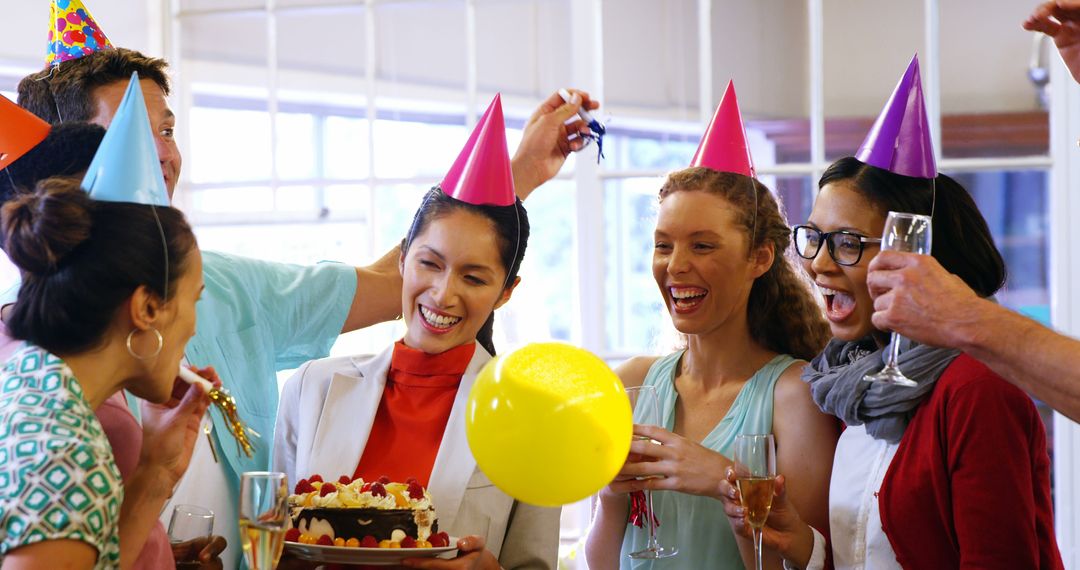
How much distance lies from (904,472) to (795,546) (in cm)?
24

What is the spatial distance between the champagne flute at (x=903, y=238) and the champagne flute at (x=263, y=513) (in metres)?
0.88

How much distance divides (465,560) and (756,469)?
0.50m

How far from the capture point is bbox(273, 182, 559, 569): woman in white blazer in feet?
6.88

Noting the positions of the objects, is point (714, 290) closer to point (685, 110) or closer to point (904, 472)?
point (904, 472)

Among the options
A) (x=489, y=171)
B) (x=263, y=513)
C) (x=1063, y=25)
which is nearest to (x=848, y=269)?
(x=1063, y=25)

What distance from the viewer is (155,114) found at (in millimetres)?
2459

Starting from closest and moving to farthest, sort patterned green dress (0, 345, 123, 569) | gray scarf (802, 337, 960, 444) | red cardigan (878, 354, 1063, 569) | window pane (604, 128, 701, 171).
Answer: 1. patterned green dress (0, 345, 123, 569)
2. red cardigan (878, 354, 1063, 569)
3. gray scarf (802, 337, 960, 444)
4. window pane (604, 128, 701, 171)

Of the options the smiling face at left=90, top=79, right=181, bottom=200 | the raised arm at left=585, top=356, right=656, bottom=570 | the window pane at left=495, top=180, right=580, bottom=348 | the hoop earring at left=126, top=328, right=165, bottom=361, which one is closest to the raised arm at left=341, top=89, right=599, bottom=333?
the smiling face at left=90, top=79, right=181, bottom=200

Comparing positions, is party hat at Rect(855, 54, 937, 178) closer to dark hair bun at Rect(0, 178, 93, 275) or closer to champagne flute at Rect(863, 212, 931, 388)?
champagne flute at Rect(863, 212, 931, 388)

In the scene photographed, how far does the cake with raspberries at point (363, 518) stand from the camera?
1.85 m

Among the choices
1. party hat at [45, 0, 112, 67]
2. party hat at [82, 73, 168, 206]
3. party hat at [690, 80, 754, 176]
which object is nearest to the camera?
party hat at [82, 73, 168, 206]

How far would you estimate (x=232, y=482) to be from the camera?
7.59ft

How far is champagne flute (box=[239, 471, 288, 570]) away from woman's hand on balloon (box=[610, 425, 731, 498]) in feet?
2.14

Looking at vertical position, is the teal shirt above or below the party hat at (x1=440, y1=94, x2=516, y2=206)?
below
